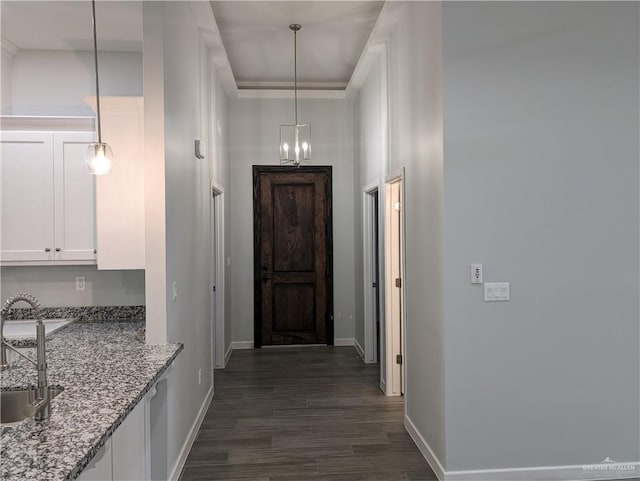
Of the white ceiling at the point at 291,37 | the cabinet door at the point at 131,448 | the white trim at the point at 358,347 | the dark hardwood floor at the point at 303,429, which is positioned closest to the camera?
the cabinet door at the point at 131,448

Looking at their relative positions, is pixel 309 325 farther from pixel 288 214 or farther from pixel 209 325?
pixel 209 325

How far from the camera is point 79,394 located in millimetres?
1793

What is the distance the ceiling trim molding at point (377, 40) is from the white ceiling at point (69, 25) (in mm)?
1742

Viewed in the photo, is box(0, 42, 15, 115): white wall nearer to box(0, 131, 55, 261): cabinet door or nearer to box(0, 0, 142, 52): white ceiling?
box(0, 0, 142, 52): white ceiling

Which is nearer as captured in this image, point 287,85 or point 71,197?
point 71,197

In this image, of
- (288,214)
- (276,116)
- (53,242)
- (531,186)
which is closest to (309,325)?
(288,214)

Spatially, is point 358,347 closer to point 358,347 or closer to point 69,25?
point 358,347

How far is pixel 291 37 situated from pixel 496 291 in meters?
2.99

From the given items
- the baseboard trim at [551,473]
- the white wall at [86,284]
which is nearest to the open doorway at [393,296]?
the baseboard trim at [551,473]

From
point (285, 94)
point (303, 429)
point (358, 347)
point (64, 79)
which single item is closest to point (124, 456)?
point (303, 429)

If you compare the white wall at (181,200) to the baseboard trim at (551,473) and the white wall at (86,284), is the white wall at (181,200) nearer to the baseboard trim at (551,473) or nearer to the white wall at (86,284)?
the white wall at (86,284)

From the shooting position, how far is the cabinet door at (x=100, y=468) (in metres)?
1.51

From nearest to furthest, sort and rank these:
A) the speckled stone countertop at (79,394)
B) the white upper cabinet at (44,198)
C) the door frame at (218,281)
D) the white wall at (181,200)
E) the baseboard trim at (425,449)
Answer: the speckled stone countertop at (79,394), the white wall at (181,200), the baseboard trim at (425,449), the white upper cabinet at (44,198), the door frame at (218,281)

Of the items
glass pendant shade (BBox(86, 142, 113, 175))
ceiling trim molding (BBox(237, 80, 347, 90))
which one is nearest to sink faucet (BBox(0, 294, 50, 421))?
glass pendant shade (BBox(86, 142, 113, 175))
